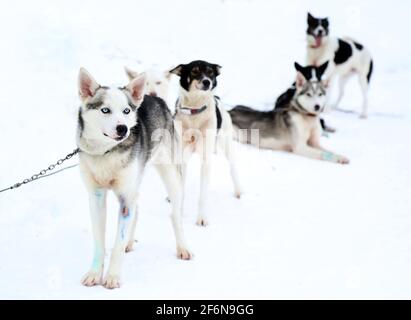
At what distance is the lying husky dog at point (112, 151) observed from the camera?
3.13 m

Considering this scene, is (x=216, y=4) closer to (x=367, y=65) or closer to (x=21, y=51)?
(x=367, y=65)

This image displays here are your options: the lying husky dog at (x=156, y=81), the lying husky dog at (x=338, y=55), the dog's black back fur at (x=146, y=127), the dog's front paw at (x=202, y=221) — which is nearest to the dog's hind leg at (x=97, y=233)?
the dog's black back fur at (x=146, y=127)

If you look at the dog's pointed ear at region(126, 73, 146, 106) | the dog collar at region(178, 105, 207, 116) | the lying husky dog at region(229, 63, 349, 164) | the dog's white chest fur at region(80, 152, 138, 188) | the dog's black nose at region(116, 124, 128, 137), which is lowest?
the lying husky dog at region(229, 63, 349, 164)

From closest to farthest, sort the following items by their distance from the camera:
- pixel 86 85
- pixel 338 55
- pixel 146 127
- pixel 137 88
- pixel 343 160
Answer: pixel 86 85, pixel 137 88, pixel 146 127, pixel 343 160, pixel 338 55

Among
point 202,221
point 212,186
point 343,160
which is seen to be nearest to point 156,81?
point 212,186

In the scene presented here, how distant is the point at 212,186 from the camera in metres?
5.45

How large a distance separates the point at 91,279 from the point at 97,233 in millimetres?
253

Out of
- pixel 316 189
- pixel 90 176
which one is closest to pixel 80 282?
pixel 90 176

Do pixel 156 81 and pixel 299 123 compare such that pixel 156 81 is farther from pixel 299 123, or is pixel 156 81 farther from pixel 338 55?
pixel 338 55

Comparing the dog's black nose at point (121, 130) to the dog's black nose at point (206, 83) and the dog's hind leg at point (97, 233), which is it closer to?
the dog's hind leg at point (97, 233)

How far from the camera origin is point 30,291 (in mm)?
A: 3318

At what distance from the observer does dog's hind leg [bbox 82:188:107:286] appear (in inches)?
132

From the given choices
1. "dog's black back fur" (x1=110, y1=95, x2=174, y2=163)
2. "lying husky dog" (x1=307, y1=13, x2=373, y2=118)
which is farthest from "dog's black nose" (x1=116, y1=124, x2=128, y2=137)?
"lying husky dog" (x1=307, y1=13, x2=373, y2=118)

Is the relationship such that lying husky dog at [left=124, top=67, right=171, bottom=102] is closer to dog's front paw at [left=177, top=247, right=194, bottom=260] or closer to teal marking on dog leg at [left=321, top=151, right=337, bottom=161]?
dog's front paw at [left=177, top=247, right=194, bottom=260]
